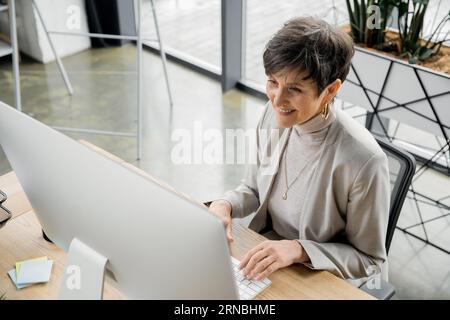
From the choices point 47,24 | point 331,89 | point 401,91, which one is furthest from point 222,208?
point 47,24

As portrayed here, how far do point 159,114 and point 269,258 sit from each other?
2.48 metres

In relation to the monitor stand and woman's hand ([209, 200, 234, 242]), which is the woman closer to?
woman's hand ([209, 200, 234, 242])

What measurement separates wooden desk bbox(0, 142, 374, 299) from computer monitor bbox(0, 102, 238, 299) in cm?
12

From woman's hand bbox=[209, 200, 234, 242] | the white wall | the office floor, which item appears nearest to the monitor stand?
woman's hand bbox=[209, 200, 234, 242]

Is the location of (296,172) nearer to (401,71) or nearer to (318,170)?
(318,170)

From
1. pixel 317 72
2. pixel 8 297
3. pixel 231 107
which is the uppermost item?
pixel 317 72

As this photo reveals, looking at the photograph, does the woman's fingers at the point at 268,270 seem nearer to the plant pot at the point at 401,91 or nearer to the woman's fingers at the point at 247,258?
the woman's fingers at the point at 247,258

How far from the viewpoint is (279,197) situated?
1.74m

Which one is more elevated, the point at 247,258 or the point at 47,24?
the point at 247,258

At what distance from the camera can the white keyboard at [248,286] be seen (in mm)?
1422

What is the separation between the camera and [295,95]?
1465 mm
